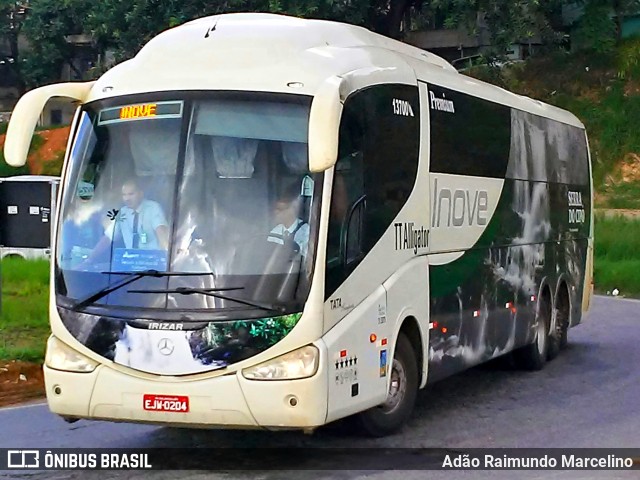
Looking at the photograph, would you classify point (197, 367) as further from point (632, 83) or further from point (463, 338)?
point (632, 83)

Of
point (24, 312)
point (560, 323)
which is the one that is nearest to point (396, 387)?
point (560, 323)

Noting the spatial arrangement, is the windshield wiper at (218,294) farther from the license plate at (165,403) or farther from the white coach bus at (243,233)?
the license plate at (165,403)

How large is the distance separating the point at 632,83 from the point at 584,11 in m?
3.29

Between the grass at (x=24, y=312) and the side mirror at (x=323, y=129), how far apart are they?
5.76 metres

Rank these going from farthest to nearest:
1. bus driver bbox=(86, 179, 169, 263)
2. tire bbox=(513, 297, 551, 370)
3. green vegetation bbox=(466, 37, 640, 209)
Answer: green vegetation bbox=(466, 37, 640, 209) → tire bbox=(513, 297, 551, 370) → bus driver bbox=(86, 179, 169, 263)

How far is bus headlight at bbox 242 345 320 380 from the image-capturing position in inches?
310

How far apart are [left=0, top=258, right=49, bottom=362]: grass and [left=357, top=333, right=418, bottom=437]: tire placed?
449 cm

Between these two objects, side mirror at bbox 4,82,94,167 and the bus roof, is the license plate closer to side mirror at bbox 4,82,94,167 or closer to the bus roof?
side mirror at bbox 4,82,94,167

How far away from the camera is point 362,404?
28.3 feet

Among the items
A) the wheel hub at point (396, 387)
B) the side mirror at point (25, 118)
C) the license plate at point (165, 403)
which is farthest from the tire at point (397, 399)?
the side mirror at point (25, 118)

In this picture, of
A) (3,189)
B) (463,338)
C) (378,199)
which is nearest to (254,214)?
(378,199)

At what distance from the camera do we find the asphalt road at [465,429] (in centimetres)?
841

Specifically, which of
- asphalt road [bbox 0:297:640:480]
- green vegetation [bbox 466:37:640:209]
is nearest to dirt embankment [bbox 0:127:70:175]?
green vegetation [bbox 466:37:640:209]

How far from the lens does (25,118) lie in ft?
28.1
